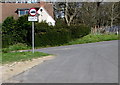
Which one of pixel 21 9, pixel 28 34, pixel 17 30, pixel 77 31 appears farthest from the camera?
pixel 21 9

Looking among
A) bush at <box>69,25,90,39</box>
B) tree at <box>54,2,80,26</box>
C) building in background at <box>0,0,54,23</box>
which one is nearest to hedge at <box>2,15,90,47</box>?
bush at <box>69,25,90,39</box>

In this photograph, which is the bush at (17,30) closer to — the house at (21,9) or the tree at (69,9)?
the house at (21,9)

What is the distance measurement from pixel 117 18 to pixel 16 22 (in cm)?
4360

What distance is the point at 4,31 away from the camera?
26.4m

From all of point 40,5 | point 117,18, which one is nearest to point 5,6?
point 40,5

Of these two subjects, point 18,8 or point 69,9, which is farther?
point 69,9

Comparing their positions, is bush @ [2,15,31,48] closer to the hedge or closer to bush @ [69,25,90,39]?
the hedge

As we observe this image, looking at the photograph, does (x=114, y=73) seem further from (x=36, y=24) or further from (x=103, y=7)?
(x=103, y=7)

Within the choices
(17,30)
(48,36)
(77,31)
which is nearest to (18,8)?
(77,31)

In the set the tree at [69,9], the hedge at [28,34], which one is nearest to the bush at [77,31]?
the hedge at [28,34]

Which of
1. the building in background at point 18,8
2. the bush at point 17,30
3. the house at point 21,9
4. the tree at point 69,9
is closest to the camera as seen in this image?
the bush at point 17,30

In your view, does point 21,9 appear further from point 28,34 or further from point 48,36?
point 48,36

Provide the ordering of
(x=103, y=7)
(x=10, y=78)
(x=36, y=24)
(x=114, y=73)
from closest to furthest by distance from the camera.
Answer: (x=10, y=78) < (x=114, y=73) < (x=36, y=24) < (x=103, y=7)

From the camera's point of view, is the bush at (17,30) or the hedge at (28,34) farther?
the bush at (17,30)
